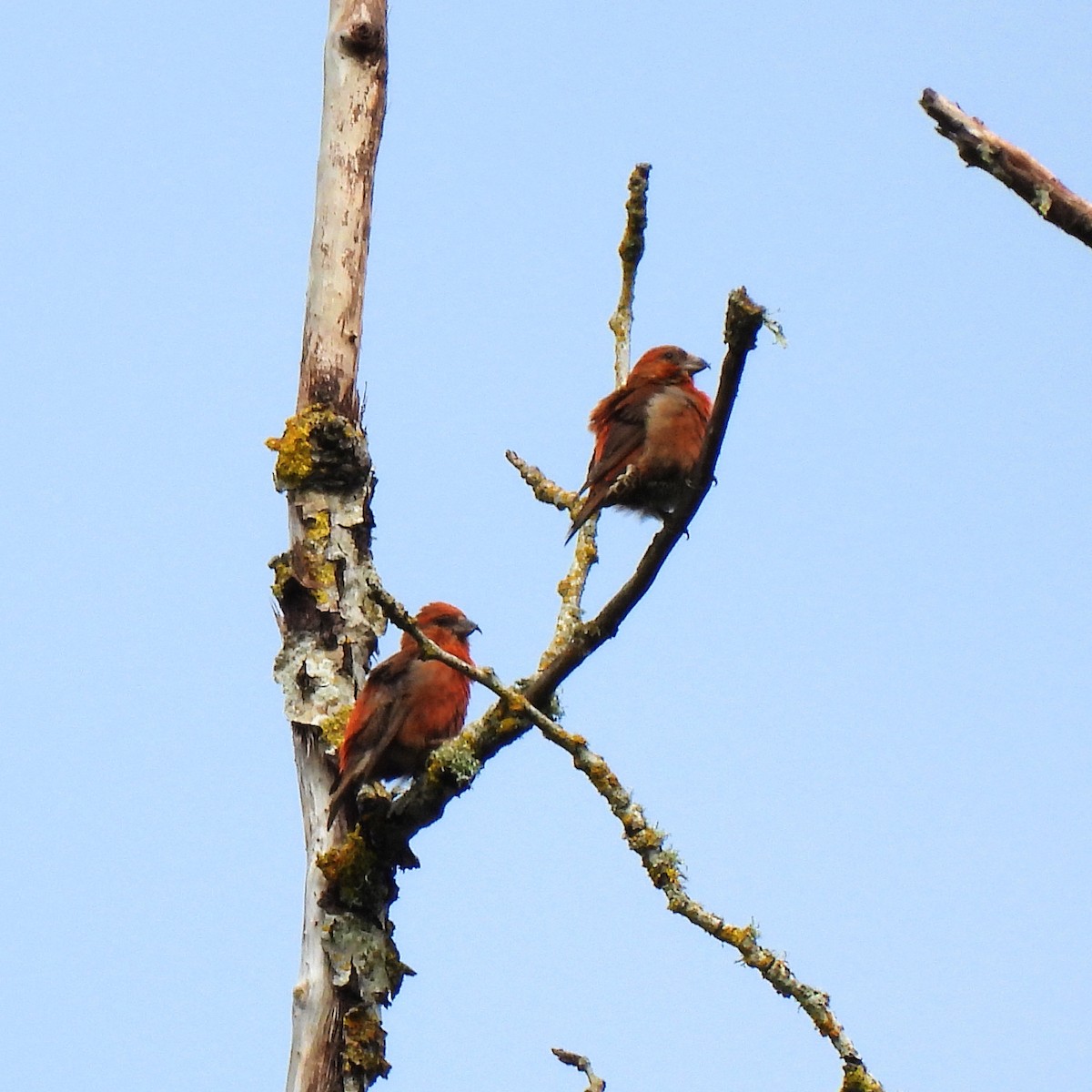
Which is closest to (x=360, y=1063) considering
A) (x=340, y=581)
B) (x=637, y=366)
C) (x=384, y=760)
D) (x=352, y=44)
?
(x=384, y=760)

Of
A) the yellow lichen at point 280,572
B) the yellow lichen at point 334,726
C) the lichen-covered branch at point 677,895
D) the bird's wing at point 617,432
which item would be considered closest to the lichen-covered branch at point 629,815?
the lichen-covered branch at point 677,895

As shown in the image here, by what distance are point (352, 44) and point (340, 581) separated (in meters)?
2.19

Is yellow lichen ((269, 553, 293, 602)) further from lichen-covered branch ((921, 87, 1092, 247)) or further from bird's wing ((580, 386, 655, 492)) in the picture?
lichen-covered branch ((921, 87, 1092, 247))

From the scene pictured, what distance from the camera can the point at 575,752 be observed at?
17.7 feet

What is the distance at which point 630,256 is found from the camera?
6.79 metres

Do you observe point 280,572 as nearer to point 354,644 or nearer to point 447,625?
point 354,644

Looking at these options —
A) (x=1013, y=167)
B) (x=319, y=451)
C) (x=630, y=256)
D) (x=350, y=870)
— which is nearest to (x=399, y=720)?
(x=350, y=870)

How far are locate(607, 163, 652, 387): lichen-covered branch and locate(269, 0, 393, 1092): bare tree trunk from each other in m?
1.02

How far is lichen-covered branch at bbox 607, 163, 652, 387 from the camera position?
6590 mm

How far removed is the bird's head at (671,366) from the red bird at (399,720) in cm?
154

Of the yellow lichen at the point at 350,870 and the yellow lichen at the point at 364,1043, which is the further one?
the yellow lichen at the point at 350,870

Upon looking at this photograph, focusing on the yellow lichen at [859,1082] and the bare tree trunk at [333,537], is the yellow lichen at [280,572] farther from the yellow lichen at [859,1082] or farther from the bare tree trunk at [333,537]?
the yellow lichen at [859,1082]

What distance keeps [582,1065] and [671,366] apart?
10.6ft

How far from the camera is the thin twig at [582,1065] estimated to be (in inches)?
201
